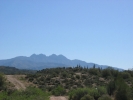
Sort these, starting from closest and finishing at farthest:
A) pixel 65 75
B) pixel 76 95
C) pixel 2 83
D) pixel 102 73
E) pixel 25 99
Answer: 1. pixel 25 99
2. pixel 76 95
3. pixel 2 83
4. pixel 65 75
5. pixel 102 73

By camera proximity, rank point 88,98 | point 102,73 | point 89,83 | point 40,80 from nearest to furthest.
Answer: point 88,98
point 89,83
point 40,80
point 102,73

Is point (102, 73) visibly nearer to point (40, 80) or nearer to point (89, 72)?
point (89, 72)

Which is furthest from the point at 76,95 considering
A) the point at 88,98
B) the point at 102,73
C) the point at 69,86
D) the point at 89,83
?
the point at 102,73

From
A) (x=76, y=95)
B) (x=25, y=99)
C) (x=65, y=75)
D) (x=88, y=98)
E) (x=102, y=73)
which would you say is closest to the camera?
(x=25, y=99)

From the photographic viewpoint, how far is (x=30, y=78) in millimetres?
65375

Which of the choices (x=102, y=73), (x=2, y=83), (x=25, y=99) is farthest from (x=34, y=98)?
(x=102, y=73)

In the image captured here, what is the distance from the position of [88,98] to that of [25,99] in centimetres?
1032

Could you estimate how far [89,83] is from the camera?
190ft

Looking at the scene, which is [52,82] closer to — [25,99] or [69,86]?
[69,86]

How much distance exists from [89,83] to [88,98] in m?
25.6

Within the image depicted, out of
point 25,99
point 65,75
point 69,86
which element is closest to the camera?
point 25,99

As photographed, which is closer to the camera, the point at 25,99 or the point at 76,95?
the point at 25,99

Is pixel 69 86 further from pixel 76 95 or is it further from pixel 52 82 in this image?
pixel 76 95

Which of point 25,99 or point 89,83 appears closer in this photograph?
point 25,99
